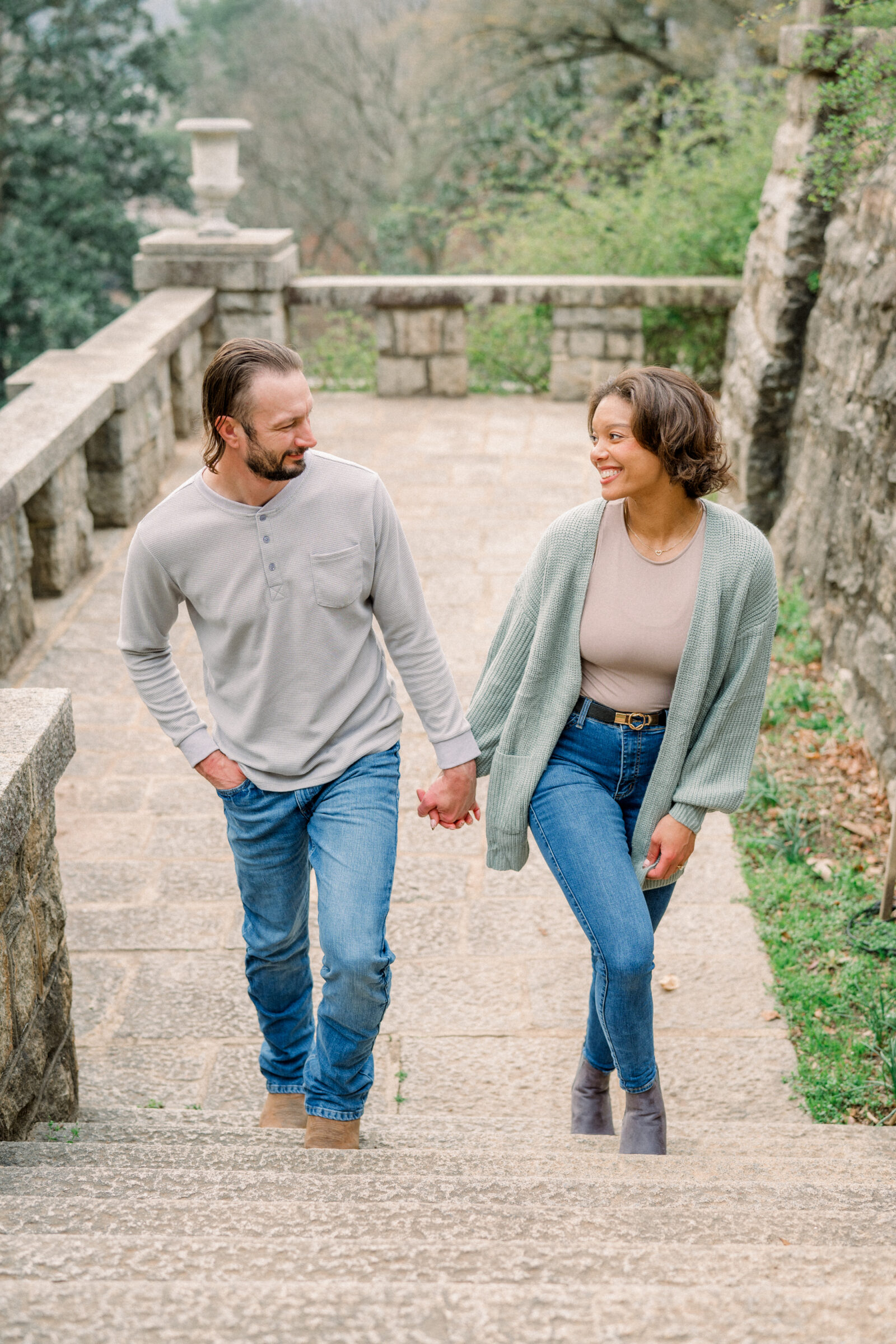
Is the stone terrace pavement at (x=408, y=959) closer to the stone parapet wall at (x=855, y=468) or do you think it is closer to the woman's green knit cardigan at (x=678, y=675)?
the woman's green knit cardigan at (x=678, y=675)

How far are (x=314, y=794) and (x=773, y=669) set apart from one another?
10.9 ft

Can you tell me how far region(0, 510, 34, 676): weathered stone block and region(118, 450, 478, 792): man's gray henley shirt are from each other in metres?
2.73

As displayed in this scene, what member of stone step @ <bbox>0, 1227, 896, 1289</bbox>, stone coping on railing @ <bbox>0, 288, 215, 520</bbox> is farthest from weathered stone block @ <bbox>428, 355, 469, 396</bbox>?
stone step @ <bbox>0, 1227, 896, 1289</bbox>

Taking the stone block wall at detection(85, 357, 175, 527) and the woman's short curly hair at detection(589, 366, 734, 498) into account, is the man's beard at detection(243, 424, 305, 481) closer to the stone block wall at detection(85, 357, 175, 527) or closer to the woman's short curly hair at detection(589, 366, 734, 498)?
the woman's short curly hair at detection(589, 366, 734, 498)

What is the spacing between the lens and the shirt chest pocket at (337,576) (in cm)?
245

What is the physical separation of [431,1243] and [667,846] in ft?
3.54

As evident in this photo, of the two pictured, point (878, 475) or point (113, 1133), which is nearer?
point (113, 1133)

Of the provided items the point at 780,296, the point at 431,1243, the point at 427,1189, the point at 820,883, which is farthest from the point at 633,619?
the point at 780,296

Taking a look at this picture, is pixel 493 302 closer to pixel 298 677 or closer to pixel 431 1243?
pixel 298 677

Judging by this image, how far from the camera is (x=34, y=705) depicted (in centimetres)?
253

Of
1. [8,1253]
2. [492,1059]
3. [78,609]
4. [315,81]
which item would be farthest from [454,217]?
[8,1253]

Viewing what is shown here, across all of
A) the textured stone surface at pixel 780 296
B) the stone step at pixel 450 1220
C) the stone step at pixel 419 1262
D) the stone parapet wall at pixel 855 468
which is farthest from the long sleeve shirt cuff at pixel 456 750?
the textured stone surface at pixel 780 296

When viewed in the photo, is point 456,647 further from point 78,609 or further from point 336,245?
point 336,245

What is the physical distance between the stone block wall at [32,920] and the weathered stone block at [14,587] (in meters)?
2.71
